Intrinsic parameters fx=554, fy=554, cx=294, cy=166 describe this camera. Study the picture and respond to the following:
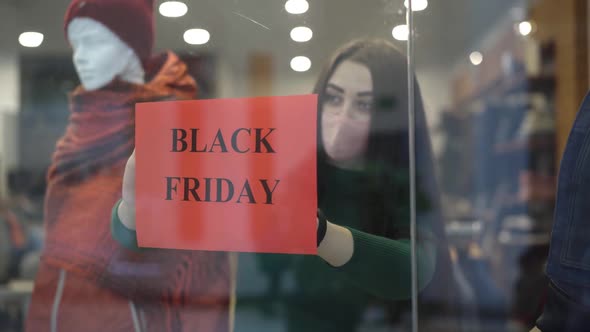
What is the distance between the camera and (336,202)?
76 centimetres

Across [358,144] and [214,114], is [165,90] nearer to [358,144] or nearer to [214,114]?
[214,114]

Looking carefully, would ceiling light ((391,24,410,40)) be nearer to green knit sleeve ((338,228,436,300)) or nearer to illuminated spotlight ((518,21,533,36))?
green knit sleeve ((338,228,436,300))

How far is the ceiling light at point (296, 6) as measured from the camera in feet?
2.56

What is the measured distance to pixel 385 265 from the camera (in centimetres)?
77

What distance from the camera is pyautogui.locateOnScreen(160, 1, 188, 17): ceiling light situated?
32.4 inches

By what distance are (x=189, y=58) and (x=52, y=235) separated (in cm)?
37

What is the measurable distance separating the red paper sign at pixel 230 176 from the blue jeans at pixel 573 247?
1.08 ft

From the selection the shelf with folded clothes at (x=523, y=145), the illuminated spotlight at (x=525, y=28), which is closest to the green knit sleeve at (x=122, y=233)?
the shelf with folded clothes at (x=523, y=145)

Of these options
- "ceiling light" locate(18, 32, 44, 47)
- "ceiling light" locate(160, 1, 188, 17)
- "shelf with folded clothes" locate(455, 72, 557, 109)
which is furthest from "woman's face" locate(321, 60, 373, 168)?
"shelf with folded clothes" locate(455, 72, 557, 109)

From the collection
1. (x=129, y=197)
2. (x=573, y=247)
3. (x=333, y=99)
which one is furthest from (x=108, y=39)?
(x=573, y=247)

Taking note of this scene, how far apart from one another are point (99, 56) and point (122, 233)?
0.28 meters

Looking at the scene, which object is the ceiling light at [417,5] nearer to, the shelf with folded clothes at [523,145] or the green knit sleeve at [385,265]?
the green knit sleeve at [385,265]

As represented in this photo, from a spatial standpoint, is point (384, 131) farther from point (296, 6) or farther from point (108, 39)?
point (108, 39)

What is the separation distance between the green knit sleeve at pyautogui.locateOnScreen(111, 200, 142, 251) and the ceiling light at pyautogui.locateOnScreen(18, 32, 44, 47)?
0.98ft
